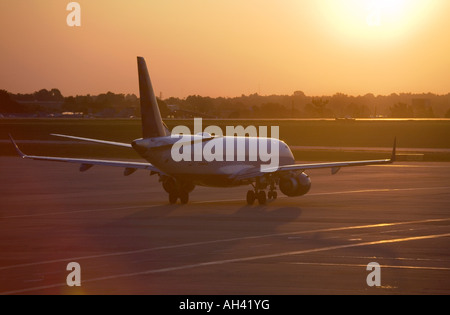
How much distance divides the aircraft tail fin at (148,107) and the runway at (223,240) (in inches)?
Answer: 154

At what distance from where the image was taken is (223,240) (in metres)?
30.6

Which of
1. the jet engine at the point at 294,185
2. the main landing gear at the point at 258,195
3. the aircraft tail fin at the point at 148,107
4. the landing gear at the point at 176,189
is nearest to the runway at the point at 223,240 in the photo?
the main landing gear at the point at 258,195

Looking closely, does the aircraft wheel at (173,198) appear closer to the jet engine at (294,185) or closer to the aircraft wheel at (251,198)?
the aircraft wheel at (251,198)

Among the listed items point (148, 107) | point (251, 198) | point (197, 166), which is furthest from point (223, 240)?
point (251, 198)

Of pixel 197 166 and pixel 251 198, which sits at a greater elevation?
pixel 197 166

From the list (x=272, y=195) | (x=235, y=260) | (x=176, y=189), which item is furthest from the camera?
(x=272, y=195)

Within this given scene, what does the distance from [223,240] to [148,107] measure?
1267 centimetres

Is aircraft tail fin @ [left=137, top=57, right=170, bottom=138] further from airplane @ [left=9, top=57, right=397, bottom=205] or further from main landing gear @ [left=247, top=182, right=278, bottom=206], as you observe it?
main landing gear @ [left=247, top=182, right=278, bottom=206]

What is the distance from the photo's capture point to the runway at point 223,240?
22453mm

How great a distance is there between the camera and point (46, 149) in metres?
101

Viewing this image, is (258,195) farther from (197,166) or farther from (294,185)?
(197,166)

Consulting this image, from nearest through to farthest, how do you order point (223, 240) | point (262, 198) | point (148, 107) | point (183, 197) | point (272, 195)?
point (223, 240) < point (148, 107) < point (262, 198) < point (183, 197) < point (272, 195)

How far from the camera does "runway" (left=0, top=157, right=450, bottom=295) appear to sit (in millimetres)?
22453
